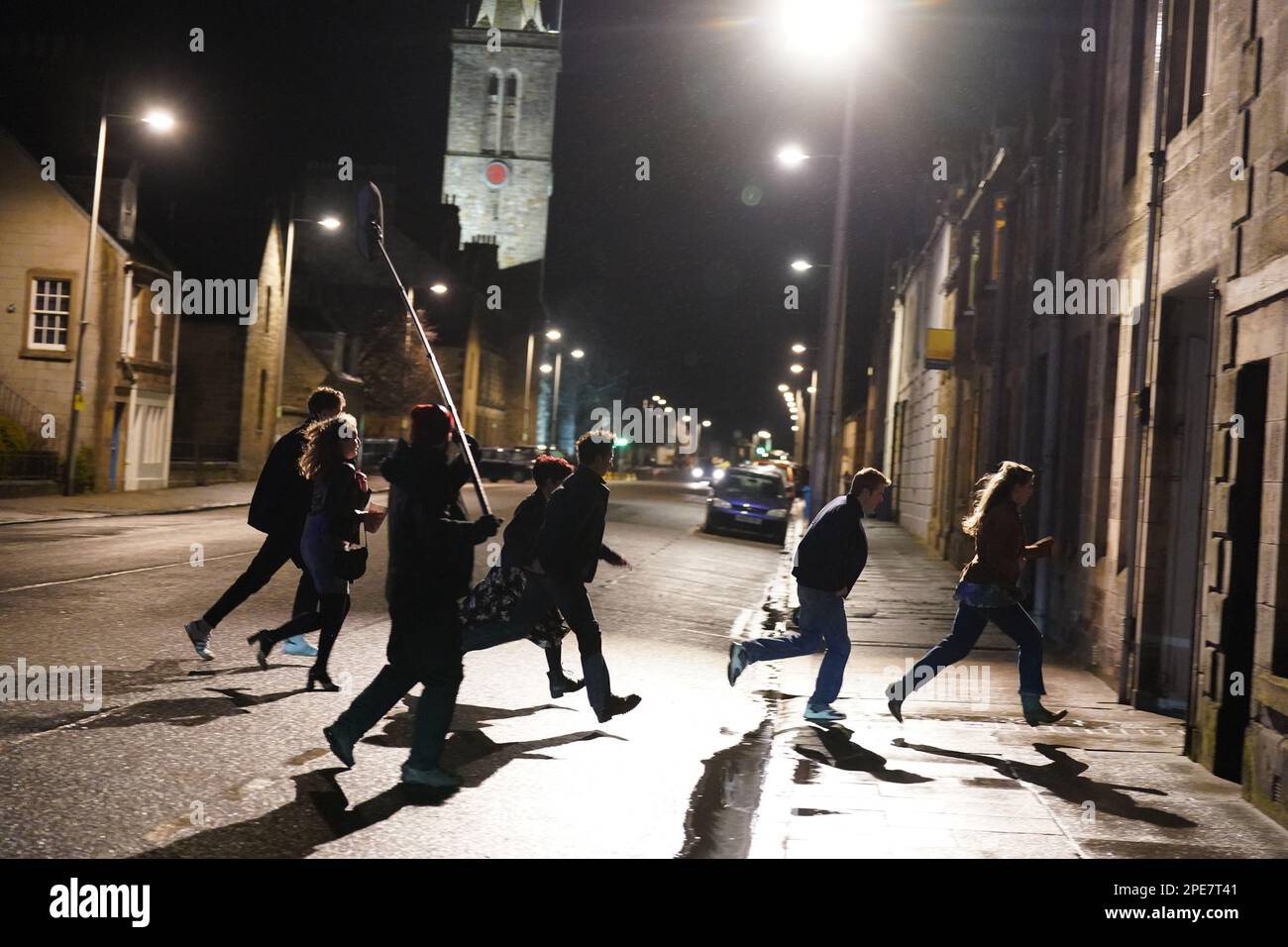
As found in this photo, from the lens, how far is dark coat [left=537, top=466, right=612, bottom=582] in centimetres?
815

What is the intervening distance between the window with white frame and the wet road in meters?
20.3

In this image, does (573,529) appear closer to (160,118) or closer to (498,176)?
(160,118)

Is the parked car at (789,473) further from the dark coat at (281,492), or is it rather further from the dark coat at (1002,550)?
the dark coat at (281,492)

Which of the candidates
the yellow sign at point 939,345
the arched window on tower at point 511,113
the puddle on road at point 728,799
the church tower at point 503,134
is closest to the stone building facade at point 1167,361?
the puddle on road at point 728,799

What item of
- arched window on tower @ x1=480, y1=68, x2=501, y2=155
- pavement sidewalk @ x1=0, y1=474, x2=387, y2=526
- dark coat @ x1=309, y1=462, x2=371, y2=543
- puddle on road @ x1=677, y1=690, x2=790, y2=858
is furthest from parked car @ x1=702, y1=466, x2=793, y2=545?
arched window on tower @ x1=480, y1=68, x2=501, y2=155

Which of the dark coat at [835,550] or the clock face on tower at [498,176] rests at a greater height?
the clock face on tower at [498,176]

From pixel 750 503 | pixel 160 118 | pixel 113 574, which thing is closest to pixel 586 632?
pixel 113 574

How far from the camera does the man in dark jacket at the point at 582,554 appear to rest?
8125 mm

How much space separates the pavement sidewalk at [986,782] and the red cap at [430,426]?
92.6 inches

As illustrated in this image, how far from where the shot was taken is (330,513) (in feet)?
28.2

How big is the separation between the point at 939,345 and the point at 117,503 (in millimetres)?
17730

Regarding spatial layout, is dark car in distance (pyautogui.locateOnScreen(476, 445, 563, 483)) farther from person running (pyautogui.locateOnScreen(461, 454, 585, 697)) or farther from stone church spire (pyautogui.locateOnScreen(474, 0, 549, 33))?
stone church spire (pyautogui.locateOnScreen(474, 0, 549, 33))

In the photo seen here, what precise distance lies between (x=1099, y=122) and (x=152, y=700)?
1105cm

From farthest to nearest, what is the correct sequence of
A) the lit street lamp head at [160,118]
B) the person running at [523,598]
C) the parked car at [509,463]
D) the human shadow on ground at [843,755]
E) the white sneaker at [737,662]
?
the parked car at [509,463], the lit street lamp head at [160,118], the white sneaker at [737,662], the person running at [523,598], the human shadow on ground at [843,755]
